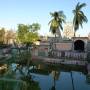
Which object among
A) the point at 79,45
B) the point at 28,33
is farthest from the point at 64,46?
the point at 28,33

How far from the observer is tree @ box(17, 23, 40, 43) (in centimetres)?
5559

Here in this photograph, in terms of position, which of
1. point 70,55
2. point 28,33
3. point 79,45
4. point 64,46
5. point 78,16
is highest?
point 78,16

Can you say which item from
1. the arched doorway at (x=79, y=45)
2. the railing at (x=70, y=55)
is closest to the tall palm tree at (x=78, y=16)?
the arched doorway at (x=79, y=45)

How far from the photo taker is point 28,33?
187 ft

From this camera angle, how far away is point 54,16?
179ft

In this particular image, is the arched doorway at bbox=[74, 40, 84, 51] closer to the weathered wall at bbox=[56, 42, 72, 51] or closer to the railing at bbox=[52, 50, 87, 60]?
the weathered wall at bbox=[56, 42, 72, 51]

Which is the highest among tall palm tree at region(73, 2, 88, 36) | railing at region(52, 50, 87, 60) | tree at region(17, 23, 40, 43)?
tall palm tree at region(73, 2, 88, 36)

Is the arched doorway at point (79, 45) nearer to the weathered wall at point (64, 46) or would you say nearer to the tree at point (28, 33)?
the weathered wall at point (64, 46)

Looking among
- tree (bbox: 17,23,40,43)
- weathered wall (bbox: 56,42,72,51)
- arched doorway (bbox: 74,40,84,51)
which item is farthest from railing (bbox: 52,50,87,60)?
tree (bbox: 17,23,40,43)

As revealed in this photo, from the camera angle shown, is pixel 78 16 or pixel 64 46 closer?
pixel 64 46

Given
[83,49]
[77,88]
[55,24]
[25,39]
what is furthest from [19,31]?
[77,88]

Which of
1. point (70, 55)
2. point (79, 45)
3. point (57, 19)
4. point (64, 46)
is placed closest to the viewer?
point (70, 55)

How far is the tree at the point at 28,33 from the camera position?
182 ft

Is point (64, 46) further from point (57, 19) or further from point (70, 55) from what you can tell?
point (57, 19)
